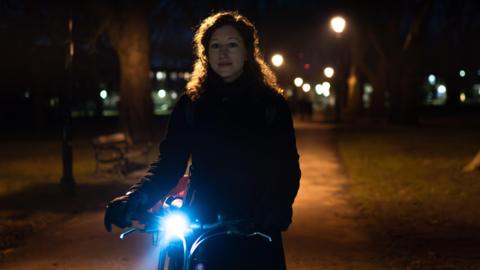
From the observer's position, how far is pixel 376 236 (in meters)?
8.62

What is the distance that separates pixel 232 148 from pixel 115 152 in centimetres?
1354

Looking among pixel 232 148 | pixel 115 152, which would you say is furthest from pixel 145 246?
pixel 115 152

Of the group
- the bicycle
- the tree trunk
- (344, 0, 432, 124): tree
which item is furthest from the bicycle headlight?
(344, 0, 432, 124): tree

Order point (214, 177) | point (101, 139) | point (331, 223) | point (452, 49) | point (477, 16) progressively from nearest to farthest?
point (214, 177), point (331, 223), point (101, 139), point (477, 16), point (452, 49)

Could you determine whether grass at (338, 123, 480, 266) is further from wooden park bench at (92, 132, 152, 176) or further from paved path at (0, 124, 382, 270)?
wooden park bench at (92, 132, 152, 176)

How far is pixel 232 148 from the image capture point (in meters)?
2.91

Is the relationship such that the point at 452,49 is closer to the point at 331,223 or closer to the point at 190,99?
the point at 331,223

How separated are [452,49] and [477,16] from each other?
5.31m

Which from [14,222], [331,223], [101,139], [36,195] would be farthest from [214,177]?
[101,139]

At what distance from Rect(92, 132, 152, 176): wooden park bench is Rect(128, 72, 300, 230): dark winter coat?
12.7 m

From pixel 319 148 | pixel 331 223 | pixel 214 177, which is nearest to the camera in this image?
pixel 214 177

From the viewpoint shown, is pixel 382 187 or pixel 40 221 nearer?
pixel 40 221

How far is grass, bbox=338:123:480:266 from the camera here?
8891 mm

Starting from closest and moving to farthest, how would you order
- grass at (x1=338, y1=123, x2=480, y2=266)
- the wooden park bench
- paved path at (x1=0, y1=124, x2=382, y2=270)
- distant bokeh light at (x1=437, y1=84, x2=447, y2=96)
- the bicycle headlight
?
the bicycle headlight < paved path at (x1=0, y1=124, x2=382, y2=270) < grass at (x1=338, y1=123, x2=480, y2=266) < the wooden park bench < distant bokeh light at (x1=437, y1=84, x2=447, y2=96)
